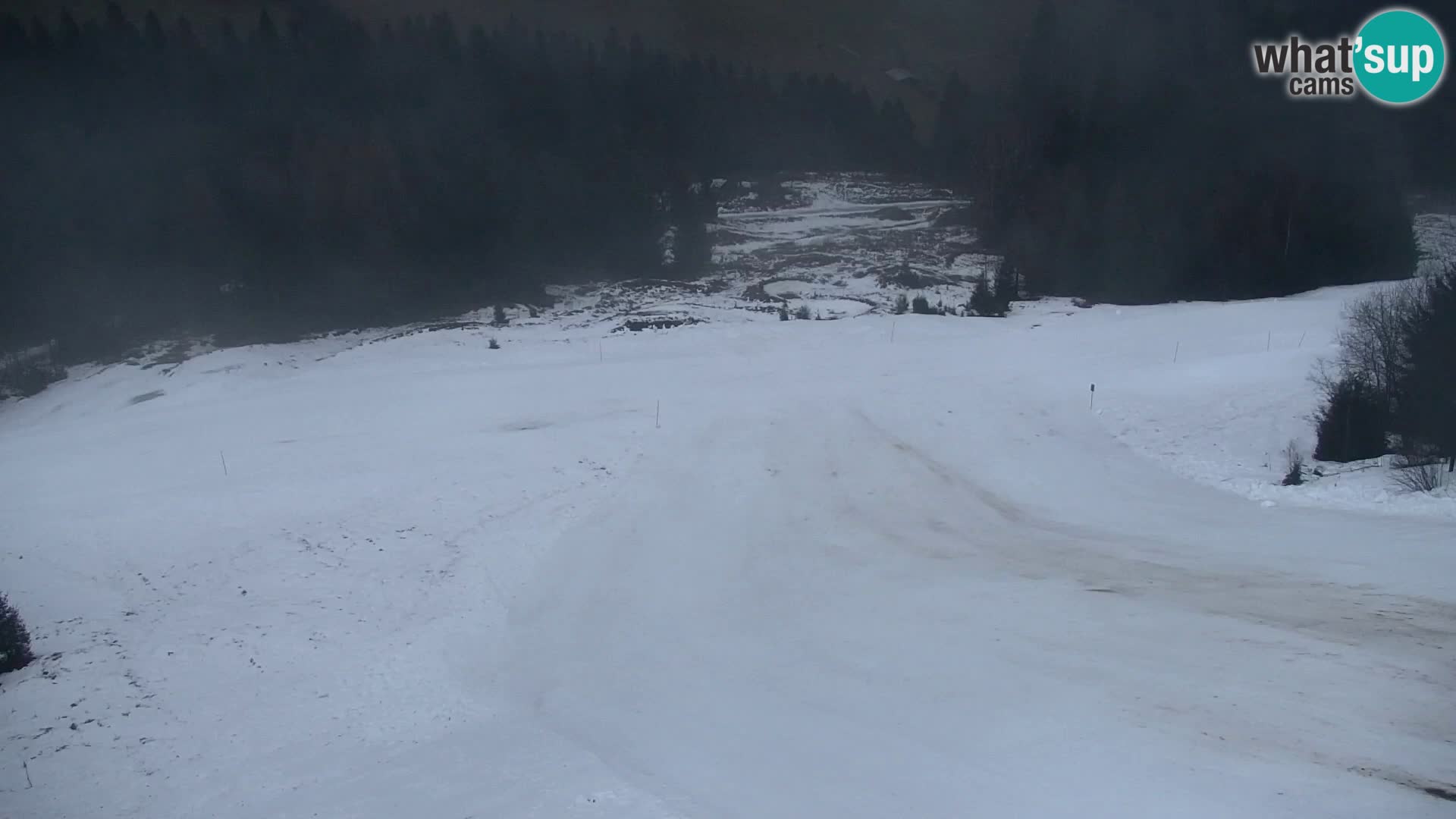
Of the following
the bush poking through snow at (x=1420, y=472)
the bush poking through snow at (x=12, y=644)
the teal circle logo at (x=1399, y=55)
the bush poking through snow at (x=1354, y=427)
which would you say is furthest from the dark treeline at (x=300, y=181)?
the bush poking through snow at (x=1420, y=472)

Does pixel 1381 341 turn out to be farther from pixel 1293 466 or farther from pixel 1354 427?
pixel 1293 466

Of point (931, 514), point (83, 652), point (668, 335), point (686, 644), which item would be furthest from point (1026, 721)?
point (668, 335)

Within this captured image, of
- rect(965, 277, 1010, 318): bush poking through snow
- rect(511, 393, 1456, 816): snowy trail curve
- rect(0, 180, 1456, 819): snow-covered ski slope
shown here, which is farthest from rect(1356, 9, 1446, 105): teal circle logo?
rect(511, 393, 1456, 816): snowy trail curve

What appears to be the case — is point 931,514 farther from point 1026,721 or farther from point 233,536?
point 233,536

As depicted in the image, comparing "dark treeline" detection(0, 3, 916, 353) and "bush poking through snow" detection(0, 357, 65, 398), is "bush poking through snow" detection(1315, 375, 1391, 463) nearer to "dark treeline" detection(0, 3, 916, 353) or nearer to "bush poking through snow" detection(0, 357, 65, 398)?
"dark treeline" detection(0, 3, 916, 353)
